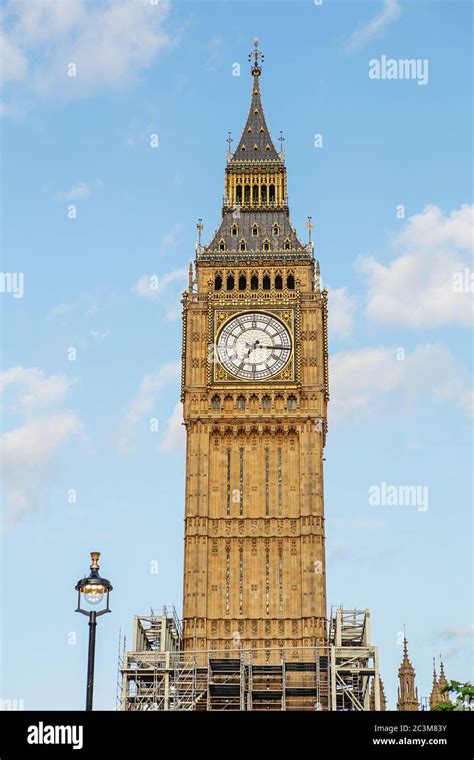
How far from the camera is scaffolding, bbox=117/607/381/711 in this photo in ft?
260

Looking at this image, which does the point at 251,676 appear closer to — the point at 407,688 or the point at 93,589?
the point at 407,688

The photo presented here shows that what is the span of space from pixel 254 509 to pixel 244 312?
1445 cm

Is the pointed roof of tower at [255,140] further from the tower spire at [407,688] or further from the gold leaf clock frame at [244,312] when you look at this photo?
the tower spire at [407,688]

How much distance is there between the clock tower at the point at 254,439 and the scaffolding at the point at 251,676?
1462 mm

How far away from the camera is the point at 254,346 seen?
91.2m

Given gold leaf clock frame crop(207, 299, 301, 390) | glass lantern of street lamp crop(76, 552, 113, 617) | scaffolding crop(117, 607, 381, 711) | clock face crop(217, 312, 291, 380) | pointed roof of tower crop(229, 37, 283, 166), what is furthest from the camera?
pointed roof of tower crop(229, 37, 283, 166)

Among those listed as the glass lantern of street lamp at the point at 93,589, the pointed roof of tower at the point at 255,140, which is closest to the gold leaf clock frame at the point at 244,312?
the pointed roof of tower at the point at 255,140

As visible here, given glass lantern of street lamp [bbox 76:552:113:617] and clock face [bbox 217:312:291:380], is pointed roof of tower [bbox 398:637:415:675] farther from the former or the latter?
glass lantern of street lamp [bbox 76:552:113:617]

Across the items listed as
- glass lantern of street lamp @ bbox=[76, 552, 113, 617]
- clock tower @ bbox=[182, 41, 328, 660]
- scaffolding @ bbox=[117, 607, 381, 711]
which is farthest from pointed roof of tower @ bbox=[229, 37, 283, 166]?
glass lantern of street lamp @ bbox=[76, 552, 113, 617]

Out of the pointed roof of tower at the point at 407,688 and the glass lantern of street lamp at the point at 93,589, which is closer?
the glass lantern of street lamp at the point at 93,589

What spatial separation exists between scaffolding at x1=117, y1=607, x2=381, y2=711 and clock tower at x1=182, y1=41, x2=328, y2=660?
1.46 m

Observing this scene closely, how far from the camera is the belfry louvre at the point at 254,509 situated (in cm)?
8106

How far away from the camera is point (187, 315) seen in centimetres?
9306
